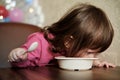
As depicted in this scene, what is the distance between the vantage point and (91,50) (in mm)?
967

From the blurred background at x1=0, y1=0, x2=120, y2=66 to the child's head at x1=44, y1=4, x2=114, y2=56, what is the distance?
755mm

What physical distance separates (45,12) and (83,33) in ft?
3.24

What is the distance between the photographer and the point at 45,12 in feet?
6.19

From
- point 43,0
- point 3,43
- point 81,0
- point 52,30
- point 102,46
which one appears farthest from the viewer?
point 81,0

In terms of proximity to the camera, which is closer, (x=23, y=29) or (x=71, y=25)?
(x=71, y=25)

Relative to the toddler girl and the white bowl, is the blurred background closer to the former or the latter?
the toddler girl

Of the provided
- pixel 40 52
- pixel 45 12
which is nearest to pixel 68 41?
pixel 40 52

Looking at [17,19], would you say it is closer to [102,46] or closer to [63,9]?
[63,9]

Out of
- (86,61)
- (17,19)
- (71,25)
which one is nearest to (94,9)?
(71,25)

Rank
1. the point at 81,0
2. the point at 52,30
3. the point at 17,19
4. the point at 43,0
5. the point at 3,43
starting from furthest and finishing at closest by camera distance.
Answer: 1. the point at 81,0
2. the point at 43,0
3. the point at 17,19
4. the point at 3,43
5. the point at 52,30

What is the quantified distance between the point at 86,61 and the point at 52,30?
327 millimetres

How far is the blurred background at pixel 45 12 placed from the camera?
172 cm

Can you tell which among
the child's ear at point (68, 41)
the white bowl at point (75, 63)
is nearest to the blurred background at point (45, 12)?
the child's ear at point (68, 41)

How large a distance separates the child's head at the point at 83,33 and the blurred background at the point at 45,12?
2.48 ft
